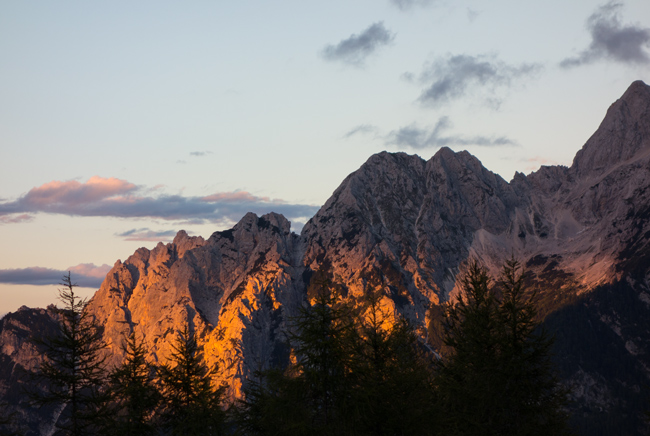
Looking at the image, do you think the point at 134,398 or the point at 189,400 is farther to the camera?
the point at 134,398

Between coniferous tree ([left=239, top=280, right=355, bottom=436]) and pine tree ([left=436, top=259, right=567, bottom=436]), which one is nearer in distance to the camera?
coniferous tree ([left=239, top=280, right=355, bottom=436])

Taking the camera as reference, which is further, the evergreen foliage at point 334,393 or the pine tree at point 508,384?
the pine tree at point 508,384

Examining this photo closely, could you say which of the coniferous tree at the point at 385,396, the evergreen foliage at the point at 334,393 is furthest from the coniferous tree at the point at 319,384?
the coniferous tree at the point at 385,396

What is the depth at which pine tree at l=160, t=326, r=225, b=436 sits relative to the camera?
4044 centimetres

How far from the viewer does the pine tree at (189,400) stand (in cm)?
4044

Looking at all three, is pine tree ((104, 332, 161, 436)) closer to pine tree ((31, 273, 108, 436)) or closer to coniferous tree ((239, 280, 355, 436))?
pine tree ((31, 273, 108, 436))

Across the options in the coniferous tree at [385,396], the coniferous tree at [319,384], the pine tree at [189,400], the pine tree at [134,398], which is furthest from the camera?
the pine tree at [134,398]

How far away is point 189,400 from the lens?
4288 centimetres

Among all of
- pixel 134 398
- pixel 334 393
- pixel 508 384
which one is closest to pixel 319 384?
pixel 334 393

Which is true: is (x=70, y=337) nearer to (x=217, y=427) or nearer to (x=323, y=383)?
(x=217, y=427)

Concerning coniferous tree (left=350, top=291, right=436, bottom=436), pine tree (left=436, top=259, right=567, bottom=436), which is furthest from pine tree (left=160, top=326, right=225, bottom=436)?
pine tree (left=436, top=259, right=567, bottom=436)

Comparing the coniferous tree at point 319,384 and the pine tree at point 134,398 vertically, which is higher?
the coniferous tree at point 319,384

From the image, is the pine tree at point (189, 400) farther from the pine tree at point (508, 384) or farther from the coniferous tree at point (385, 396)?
the pine tree at point (508, 384)

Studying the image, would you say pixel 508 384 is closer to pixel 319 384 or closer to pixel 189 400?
pixel 319 384
